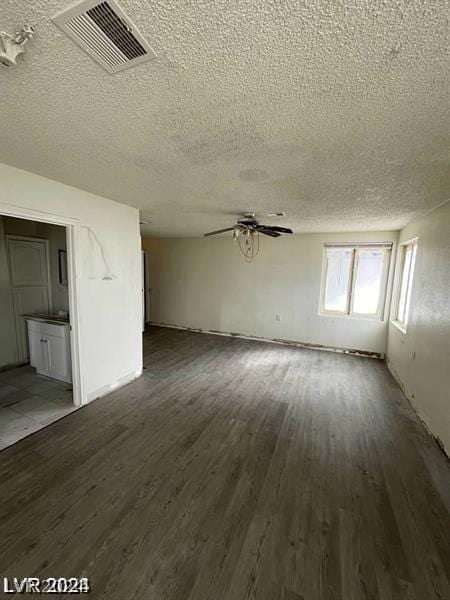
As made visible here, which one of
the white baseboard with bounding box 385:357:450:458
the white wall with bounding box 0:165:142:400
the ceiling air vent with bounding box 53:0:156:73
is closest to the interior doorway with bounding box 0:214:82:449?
the white wall with bounding box 0:165:142:400

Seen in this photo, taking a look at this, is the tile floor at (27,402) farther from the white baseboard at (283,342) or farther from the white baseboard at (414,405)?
the white baseboard at (414,405)

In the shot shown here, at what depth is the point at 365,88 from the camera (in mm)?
1134

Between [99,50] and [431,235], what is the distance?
12.0ft

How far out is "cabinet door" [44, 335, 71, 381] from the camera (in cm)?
335

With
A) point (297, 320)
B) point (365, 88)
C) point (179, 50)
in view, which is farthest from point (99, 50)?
point (297, 320)

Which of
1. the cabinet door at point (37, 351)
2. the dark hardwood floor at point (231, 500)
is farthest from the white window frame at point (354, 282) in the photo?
the cabinet door at point (37, 351)

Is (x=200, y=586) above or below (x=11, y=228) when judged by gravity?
below

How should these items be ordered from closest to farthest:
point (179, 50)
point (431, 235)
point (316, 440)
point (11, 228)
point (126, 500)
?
point (179, 50) < point (126, 500) < point (316, 440) < point (431, 235) < point (11, 228)

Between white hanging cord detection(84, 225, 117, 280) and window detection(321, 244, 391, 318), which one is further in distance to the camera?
window detection(321, 244, 391, 318)

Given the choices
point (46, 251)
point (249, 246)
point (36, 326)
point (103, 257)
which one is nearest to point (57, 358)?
point (36, 326)

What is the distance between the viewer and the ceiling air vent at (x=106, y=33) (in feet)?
2.74

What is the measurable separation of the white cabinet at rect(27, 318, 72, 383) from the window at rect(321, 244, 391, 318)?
4675 mm

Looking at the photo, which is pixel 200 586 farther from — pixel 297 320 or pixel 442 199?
pixel 297 320

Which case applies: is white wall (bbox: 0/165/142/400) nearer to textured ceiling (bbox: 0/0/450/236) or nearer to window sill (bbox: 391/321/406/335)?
textured ceiling (bbox: 0/0/450/236)
